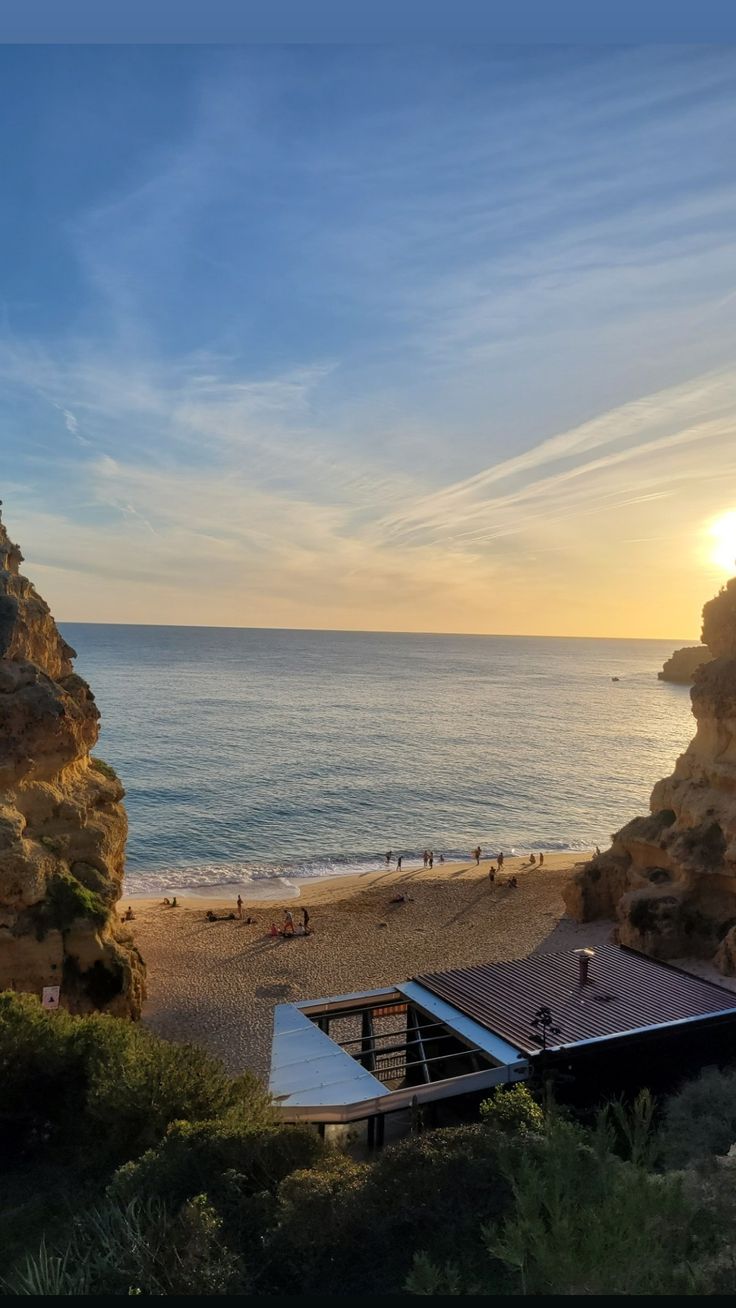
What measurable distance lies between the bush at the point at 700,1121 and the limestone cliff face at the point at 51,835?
40.5ft

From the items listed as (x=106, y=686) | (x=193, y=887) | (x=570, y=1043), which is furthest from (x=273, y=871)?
(x=106, y=686)

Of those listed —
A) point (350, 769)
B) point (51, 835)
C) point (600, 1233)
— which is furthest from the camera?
point (350, 769)

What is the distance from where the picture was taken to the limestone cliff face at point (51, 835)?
17.5 meters

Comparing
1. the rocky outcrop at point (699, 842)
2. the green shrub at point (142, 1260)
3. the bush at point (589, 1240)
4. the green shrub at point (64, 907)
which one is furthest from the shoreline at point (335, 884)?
the bush at point (589, 1240)

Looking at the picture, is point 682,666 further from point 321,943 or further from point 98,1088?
point 98,1088

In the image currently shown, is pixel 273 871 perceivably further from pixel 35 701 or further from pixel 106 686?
pixel 106 686

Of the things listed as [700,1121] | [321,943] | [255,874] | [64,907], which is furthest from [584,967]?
[255,874]

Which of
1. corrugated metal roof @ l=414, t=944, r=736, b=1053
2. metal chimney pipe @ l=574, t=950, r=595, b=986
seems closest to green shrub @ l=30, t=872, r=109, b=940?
corrugated metal roof @ l=414, t=944, r=736, b=1053

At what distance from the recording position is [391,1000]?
49.8ft

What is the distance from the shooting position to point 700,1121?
37.9 feet

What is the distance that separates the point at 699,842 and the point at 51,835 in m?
17.1

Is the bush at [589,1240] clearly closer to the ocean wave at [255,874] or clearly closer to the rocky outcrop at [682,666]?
the ocean wave at [255,874]

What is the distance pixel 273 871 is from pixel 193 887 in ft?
13.9

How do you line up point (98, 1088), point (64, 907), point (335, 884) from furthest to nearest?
point (335, 884)
point (64, 907)
point (98, 1088)
